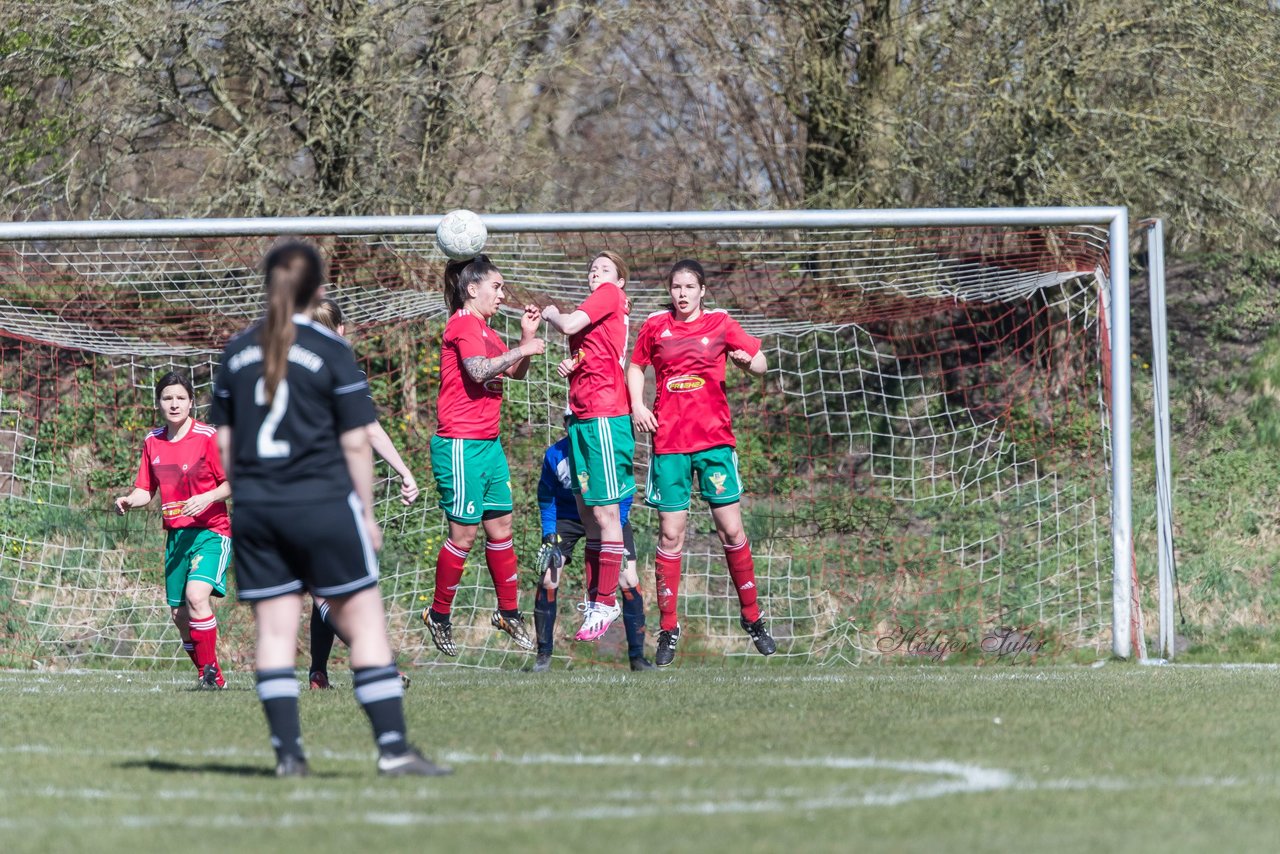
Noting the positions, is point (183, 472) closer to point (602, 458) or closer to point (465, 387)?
point (465, 387)

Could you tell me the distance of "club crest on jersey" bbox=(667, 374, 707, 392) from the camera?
327 inches

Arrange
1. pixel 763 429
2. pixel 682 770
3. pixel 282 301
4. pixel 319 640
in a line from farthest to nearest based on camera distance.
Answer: pixel 763 429 < pixel 319 640 < pixel 682 770 < pixel 282 301

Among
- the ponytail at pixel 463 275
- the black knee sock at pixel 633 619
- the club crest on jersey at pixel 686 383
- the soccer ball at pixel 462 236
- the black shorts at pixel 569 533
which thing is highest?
the soccer ball at pixel 462 236

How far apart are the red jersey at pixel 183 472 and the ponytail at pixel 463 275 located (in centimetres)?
153

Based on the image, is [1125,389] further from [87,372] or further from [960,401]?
[87,372]

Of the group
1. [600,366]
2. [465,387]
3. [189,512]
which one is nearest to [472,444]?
[465,387]

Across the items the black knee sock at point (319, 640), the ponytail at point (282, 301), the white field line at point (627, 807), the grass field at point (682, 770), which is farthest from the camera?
the black knee sock at point (319, 640)

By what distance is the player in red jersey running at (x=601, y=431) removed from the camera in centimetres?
805

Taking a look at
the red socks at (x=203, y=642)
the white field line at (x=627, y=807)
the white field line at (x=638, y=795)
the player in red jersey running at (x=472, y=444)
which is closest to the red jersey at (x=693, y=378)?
the player in red jersey running at (x=472, y=444)

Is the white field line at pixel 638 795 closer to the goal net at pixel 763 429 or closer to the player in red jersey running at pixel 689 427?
the player in red jersey running at pixel 689 427

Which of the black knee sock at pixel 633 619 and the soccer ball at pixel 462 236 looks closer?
the soccer ball at pixel 462 236

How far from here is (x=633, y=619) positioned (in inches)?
335

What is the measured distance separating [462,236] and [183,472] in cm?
201

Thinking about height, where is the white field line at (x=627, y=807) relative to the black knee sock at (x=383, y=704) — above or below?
below
